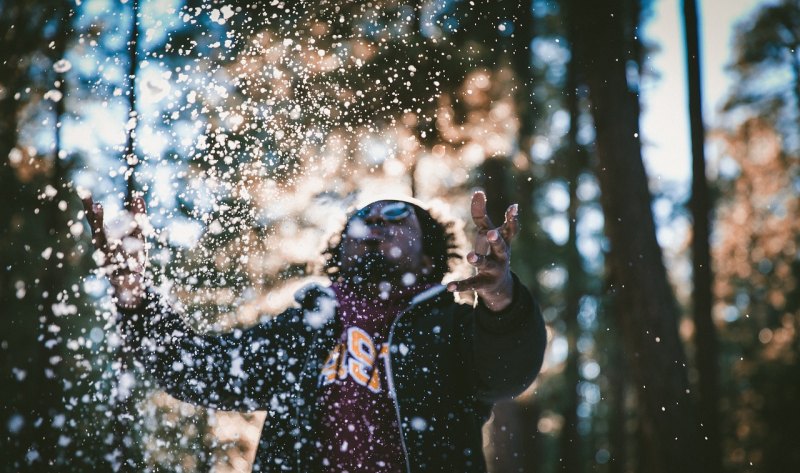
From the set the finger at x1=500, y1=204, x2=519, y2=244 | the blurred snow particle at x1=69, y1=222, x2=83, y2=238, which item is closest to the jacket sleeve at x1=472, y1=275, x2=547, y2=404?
the finger at x1=500, y1=204, x2=519, y2=244

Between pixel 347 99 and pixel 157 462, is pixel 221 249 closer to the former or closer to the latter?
pixel 157 462

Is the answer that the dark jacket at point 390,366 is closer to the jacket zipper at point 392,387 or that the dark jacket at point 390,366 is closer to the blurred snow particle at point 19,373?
the jacket zipper at point 392,387

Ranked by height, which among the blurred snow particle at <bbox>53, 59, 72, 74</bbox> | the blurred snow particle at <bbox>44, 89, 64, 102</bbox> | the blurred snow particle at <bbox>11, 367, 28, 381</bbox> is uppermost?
the blurred snow particle at <bbox>53, 59, 72, 74</bbox>

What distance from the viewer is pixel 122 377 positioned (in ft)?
11.4

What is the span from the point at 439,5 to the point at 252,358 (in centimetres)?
439

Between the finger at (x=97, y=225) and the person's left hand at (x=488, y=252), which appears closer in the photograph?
the person's left hand at (x=488, y=252)

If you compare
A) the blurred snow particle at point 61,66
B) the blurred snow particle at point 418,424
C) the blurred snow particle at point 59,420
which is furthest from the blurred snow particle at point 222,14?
the blurred snow particle at point 59,420

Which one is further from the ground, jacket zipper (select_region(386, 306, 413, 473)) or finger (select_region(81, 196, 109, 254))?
finger (select_region(81, 196, 109, 254))

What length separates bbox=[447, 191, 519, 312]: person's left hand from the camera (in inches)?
74.7

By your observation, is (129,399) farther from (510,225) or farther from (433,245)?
(510,225)

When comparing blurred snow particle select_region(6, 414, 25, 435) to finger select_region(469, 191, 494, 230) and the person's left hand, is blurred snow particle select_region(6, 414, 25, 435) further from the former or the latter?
finger select_region(469, 191, 494, 230)

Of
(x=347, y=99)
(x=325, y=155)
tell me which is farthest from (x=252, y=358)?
(x=347, y=99)

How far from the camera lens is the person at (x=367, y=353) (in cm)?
205

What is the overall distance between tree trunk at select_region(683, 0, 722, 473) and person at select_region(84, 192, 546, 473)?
4.27m
